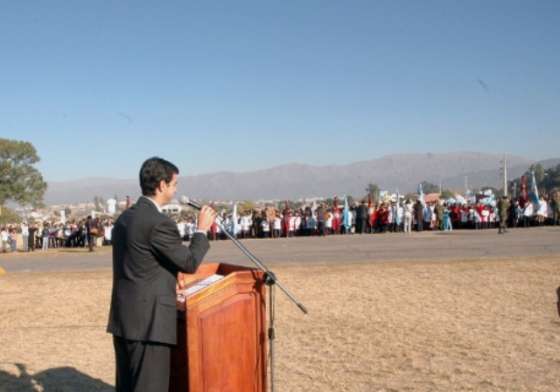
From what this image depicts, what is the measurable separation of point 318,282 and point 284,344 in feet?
16.9

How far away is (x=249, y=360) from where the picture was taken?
14.7ft

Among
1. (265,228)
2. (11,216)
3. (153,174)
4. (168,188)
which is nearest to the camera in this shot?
(153,174)

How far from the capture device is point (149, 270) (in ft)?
12.6

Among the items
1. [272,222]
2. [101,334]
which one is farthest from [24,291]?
[272,222]

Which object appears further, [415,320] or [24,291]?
[24,291]

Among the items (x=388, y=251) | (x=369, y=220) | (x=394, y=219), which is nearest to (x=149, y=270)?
(x=388, y=251)

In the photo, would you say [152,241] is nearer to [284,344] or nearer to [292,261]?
[284,344]

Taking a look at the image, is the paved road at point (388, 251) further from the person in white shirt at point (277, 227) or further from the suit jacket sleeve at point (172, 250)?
the suit jacket sleeve at point (172, 250)

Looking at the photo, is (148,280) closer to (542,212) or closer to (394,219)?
(394,219)

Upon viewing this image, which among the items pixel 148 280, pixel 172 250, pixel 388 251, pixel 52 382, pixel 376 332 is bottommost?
pixel 52 382

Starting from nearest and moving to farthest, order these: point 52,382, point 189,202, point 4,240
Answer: point 189,202 < point 52,382 < point 4,240

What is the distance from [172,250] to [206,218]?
1.17 feet

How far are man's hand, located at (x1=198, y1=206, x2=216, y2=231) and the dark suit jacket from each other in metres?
0.13

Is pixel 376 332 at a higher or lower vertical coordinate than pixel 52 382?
higher
